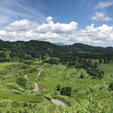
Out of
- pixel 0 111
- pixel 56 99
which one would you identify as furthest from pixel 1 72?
pixel 0 111

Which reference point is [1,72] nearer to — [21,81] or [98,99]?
[21,81]

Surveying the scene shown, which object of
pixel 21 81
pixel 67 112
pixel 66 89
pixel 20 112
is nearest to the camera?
pixel 67 112

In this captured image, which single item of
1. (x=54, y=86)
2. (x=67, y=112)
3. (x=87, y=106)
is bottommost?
(x=54, y=86)

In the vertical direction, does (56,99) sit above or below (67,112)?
below

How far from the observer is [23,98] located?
83.6 metres

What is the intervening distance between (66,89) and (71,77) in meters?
71.1

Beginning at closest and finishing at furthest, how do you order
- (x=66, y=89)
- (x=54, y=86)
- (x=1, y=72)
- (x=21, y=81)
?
(x=66, y=89), (x=21, y=81), (x=54, y=86), (x=1, y=72)

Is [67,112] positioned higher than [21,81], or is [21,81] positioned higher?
[67,112]

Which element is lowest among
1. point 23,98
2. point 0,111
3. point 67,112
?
point 23,98

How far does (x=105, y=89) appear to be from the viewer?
100ft

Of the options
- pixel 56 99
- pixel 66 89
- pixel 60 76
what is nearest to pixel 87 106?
pixel 56 99

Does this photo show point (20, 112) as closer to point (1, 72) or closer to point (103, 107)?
point (103, 107)

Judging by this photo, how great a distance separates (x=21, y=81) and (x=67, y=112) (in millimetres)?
111551

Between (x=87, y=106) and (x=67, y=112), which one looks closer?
(x=87, y=106)
